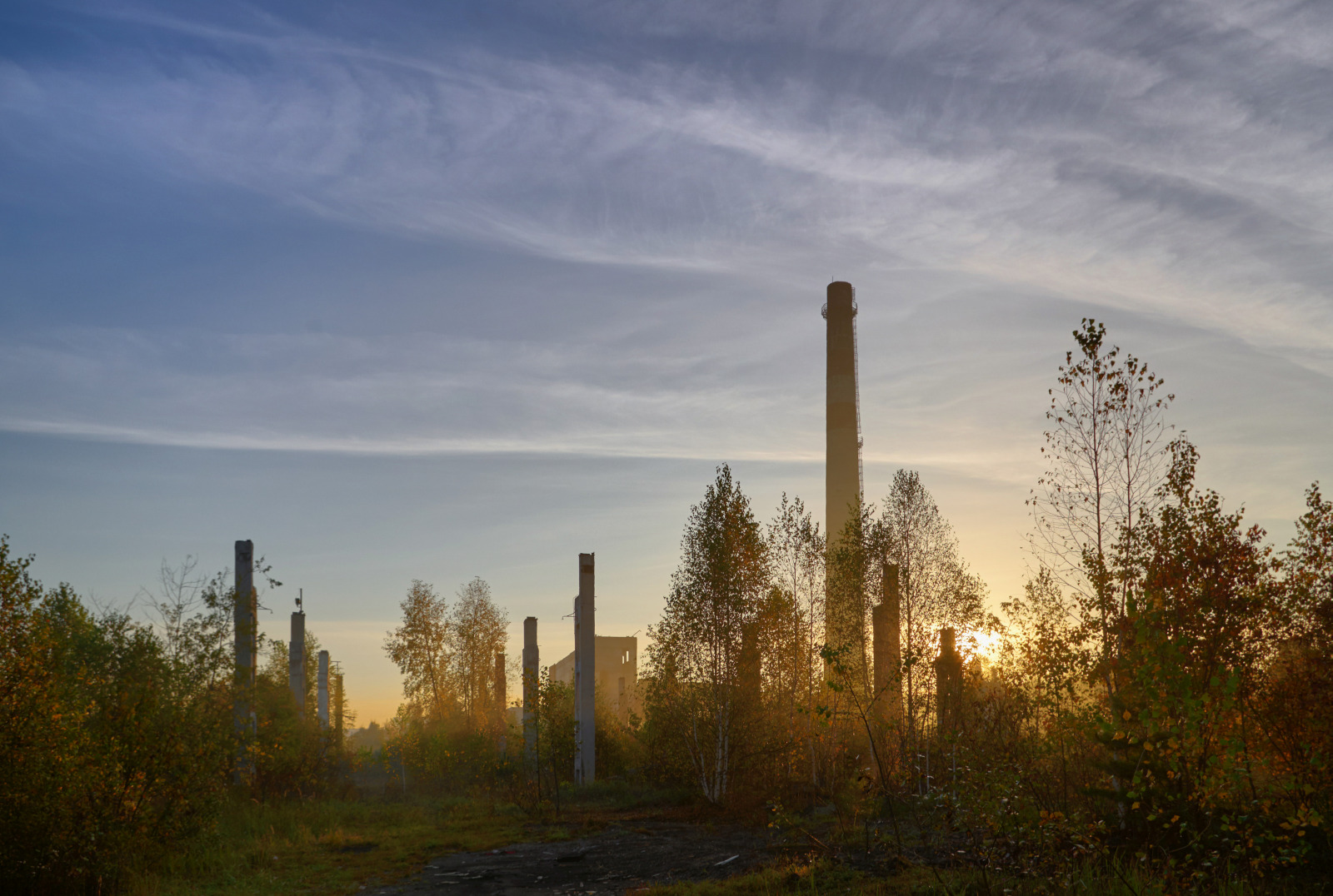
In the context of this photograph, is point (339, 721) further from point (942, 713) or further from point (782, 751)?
point (942, 713)

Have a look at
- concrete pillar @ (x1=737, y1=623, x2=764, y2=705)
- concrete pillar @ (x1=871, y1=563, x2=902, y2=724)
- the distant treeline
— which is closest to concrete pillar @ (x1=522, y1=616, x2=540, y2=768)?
the distant treeline

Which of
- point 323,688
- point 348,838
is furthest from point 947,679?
point 323,688

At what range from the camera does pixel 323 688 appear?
150 ft

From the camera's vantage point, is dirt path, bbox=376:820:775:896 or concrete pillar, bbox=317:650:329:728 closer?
dirt path, bbox=376:820:775:896

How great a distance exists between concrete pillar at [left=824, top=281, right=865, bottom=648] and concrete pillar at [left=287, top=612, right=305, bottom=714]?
20416 millimetres

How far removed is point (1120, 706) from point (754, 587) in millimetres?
15937

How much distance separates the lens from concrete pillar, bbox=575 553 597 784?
3209cm

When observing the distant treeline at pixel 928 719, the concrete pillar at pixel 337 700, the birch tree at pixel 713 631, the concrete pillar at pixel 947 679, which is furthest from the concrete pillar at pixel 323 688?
the concrete pillar at pixel 947 679

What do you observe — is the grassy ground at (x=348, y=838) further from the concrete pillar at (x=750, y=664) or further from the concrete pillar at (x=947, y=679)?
the concrete pillar at (x=947, y=679)

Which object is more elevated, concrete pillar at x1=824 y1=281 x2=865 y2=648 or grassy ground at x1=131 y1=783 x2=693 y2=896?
concrete pillar at x1=824 y1=281 x2=865 y2=648

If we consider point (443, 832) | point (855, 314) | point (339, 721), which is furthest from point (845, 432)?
point (339, 721)

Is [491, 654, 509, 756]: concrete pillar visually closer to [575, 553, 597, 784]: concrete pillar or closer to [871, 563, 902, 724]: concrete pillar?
[575, 553, 597, 784]: concrete pillar

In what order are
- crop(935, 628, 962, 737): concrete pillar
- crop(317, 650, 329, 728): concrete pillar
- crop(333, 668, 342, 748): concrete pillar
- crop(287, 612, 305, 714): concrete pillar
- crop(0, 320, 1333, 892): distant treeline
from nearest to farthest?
crop(0, 320, 1333, 892): distant treeline, crop(935, 628, 962, 737): concrete pillar, crop(287, 612, 305, 714): concrete pillar, crop(317, 650, 329, 728): concrete pillar, crop(333, 668, 342, 748): concrete pillar

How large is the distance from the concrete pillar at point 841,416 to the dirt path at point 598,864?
18.3 meters
